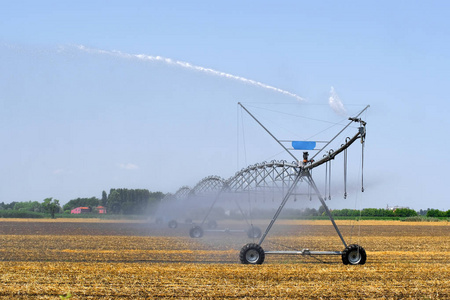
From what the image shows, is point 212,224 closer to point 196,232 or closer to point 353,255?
point 196,232

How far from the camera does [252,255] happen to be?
91.2ft

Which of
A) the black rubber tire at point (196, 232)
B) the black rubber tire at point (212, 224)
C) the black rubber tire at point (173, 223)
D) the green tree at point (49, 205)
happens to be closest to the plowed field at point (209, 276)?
the black rubber tire at point (196, 232)

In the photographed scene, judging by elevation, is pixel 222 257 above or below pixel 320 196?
below

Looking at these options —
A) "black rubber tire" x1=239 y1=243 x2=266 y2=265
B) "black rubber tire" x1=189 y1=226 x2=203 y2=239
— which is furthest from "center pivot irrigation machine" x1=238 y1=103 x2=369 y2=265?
"black rubber tire" x1=189 y1=226 x2=203 y2=239

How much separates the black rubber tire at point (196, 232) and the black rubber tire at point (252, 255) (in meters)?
23.1

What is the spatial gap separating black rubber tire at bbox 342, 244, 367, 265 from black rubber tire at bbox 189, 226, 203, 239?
2372 centimetres

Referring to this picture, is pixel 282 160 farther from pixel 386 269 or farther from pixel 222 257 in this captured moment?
pixel 386 269

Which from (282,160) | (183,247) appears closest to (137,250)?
(183,247)

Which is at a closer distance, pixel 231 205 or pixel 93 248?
pixel 93 248

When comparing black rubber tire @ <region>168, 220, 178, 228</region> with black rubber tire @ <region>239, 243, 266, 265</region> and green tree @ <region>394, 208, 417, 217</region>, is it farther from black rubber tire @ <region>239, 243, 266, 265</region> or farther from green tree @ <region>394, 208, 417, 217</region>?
green tree @ <region>394, 208, 417, 217</region>

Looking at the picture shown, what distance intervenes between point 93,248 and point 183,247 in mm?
6109

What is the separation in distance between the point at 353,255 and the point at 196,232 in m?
23.9

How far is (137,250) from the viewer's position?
122ft

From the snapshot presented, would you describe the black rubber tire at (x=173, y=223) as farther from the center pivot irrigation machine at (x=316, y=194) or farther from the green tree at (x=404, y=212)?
the green tree at (x=404, y=212)
